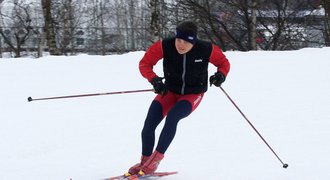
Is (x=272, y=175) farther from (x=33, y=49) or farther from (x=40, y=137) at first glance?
(x=33, y=49)

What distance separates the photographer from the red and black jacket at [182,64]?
158 inches

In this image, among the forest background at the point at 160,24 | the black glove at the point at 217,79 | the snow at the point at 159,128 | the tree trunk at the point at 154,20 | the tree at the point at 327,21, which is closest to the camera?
the black glove at the point at 217,79

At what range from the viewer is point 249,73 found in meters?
9.27

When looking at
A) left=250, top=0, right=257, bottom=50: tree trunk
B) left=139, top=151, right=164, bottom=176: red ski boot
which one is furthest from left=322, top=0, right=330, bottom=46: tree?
left=139, top=151, right=164, bottom=176: red ski boot

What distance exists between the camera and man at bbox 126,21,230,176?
12.8 feet

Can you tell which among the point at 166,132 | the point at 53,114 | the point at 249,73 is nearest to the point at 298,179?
the point at 166,132

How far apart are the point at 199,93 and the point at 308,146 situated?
1862mm

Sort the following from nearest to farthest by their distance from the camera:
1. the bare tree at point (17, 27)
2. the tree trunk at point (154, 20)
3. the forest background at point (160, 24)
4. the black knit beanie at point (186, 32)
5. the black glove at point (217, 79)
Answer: the black knit beanie at point (186, 32) < the black glove at point (217, 79) < the tree trunk at point (154, 20) < the bare tree at point (17, 27) < the forest background at point (160, 24)


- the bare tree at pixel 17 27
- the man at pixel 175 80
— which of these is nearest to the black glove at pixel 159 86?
the man at pixel 175 80

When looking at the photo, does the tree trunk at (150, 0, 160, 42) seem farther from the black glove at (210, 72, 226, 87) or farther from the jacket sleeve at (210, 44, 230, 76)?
the black glove at (210, 72, 226, 87)

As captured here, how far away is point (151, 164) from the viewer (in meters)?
3.92

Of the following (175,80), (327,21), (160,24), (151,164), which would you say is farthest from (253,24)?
(151,164)

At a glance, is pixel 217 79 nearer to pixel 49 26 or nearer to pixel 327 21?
pixel 49 26

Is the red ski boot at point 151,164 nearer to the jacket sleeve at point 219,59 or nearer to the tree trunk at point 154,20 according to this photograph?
the jacket sleeve at point 219,59
